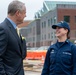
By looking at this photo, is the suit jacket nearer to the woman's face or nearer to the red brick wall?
the woman's face

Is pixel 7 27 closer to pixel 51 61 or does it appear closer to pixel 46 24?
pixel 51 61

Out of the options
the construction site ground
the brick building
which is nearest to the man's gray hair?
the construction site ground

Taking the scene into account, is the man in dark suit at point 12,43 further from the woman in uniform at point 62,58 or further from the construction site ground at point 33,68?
the construction site ground at point 33,68

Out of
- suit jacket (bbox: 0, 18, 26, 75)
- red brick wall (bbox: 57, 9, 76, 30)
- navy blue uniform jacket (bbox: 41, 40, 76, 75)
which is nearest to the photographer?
suit jacket (bbox: 0, 18, 26, 75)

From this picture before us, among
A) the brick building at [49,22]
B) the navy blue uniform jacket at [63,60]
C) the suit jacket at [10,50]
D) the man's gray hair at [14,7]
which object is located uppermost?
the man's gray hair at [14,7]

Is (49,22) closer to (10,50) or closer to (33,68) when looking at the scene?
(33,68)

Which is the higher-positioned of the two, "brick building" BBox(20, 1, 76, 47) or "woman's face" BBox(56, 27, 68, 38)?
"woman's face" BBox(56, 27, 68, 38)

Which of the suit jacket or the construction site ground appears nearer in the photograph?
the suit jacket

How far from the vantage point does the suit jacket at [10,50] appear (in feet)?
12.3

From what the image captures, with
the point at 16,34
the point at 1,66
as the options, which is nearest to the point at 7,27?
the point at 16,34

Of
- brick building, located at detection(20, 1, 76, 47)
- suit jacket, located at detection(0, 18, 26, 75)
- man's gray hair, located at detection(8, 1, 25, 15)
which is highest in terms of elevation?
man's gray hair, located at detection(8, 1, 25, 15)

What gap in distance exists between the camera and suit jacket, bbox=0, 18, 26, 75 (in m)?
3.74

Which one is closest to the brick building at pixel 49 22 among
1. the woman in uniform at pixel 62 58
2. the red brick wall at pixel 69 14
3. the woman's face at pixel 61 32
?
the red brick wall at pixel 69 14

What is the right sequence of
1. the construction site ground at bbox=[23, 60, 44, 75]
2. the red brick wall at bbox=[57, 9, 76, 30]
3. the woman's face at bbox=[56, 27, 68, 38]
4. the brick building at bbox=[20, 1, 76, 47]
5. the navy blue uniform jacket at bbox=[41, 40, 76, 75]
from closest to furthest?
the navy blue uniform jacket at bbox=[41, 40, 76, 75] < the woman's face at bbox=[56, 27, 68, 38] < the construction site ground at bbox=[23, 60, 44, 75] < the red brick wall at bbox=[57, 9, 76, 30] < the brick building at bbox=[20, 1, 76, 47]
